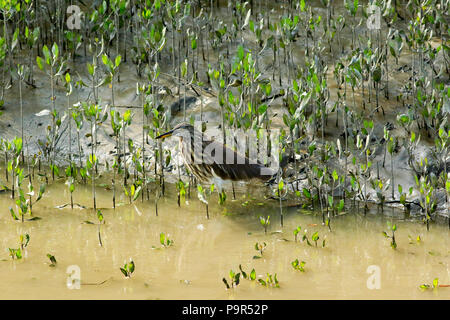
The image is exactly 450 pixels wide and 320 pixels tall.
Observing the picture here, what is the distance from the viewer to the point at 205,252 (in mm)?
5258

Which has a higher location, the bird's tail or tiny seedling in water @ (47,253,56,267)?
the bird's tail

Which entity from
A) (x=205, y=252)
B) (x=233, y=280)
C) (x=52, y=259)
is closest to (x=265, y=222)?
(x=205, y=252)

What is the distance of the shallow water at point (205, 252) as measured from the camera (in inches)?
180

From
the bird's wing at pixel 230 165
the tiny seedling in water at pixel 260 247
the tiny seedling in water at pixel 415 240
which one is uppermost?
the bird's wing at pixel 230 165

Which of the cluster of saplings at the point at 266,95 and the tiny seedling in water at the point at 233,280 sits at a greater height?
the cluster of saplings at the point at 266,95

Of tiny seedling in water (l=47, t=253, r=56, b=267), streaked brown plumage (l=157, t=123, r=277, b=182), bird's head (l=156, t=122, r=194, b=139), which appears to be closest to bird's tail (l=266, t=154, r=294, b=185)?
streaked brown plumage (l=157, t=123, r=277, b=182)

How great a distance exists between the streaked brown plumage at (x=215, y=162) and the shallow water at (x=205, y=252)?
23 centimetres

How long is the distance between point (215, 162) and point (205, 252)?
1135 mm

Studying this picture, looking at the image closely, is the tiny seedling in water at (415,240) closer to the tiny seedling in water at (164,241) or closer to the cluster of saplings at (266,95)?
the cluster of saplings at (266,95)

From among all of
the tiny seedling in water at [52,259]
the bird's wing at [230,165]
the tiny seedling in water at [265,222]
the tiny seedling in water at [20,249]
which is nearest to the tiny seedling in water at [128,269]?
the tiny seedling in water at [52,259]

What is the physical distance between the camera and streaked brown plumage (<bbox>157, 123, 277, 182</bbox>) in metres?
6.18

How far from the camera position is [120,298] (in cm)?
443

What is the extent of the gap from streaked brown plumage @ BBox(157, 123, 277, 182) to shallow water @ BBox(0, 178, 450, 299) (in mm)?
228

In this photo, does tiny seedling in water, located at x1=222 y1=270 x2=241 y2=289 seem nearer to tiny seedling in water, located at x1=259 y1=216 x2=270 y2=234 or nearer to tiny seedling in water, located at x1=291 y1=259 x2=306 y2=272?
tiny seedling in water, located at x1=291 y1=259 x2=306 y2=272
